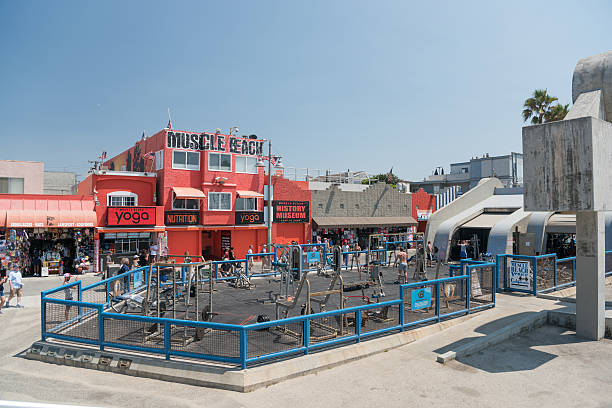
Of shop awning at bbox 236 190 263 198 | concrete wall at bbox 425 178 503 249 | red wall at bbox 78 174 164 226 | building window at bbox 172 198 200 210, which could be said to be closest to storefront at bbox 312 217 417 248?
concrete wall at bbox 425 178 503 249

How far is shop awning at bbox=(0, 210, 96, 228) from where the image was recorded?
2334 cm

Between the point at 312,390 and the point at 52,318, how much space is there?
24.5ft

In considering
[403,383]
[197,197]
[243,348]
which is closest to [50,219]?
[197,197]

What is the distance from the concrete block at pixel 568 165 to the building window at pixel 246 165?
2370 centimetres

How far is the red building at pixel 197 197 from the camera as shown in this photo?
27469 mm

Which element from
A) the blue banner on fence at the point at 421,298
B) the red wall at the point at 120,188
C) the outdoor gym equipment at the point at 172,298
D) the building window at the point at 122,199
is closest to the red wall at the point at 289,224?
the red wall at the point at 120,188

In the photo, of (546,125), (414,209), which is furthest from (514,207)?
(546,125)

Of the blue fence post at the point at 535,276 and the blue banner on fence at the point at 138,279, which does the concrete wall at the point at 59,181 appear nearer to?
the blue banner on fence at the point at 138,279

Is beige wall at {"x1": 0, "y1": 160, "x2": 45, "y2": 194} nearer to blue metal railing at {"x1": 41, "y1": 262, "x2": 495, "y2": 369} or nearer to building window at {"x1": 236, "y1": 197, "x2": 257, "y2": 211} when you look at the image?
building window at {"x1": 236, "y1": 197, "x2": 257, "y2": 211}

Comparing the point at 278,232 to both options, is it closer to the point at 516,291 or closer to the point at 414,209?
the point at 414,209

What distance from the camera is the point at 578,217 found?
12.3 metres

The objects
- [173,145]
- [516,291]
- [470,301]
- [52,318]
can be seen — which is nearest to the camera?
[52,318]

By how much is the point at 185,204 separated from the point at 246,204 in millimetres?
4866

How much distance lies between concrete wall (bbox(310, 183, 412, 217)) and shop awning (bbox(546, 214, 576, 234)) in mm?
15509
